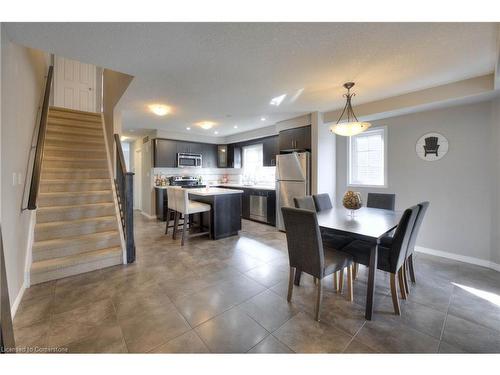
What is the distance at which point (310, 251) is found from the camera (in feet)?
6.12

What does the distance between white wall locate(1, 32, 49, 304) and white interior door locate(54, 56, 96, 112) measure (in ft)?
9.33

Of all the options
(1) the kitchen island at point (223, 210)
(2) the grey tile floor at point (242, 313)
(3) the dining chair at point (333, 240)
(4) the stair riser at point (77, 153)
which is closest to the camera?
(2) the grey tile floor at point (242, 313)

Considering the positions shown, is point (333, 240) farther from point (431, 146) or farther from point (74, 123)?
point (74, 123)

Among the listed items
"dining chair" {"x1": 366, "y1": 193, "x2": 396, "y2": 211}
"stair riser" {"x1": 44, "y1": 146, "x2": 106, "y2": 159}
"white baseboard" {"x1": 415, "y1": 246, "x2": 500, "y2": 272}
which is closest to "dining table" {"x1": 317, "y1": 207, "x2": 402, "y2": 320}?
"dining chair" {"x1": 366, "y1": 193, "x2": 396, "y2": 211}

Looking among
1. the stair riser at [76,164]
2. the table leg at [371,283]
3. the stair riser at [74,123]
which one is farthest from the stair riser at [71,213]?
the table leg at [371,283]

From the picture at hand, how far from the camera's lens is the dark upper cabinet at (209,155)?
6.45 meters

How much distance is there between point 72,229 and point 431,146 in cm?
544

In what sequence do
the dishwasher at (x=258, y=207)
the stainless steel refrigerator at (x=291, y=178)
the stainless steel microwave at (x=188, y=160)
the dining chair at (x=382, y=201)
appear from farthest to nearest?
the stainless steel microwave at (x=188, y=160) < the dishwasher at (x=258, y=207) < the stainless steel refrigerator at (x=291, y=178) < the dining chair at (x=382, y=201)

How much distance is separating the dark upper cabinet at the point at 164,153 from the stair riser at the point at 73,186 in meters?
1.91

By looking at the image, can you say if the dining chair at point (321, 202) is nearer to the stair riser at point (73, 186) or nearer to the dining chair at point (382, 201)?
the dining chair at point (382, 201)

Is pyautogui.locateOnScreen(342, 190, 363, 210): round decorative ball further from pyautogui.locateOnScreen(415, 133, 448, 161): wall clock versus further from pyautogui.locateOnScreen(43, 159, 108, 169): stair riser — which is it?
pyautogui.locateOnScreen(43, 159, 108, 169): stair riser

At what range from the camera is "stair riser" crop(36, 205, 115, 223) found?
2924mm

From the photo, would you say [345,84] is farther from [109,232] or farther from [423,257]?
[109,232]
